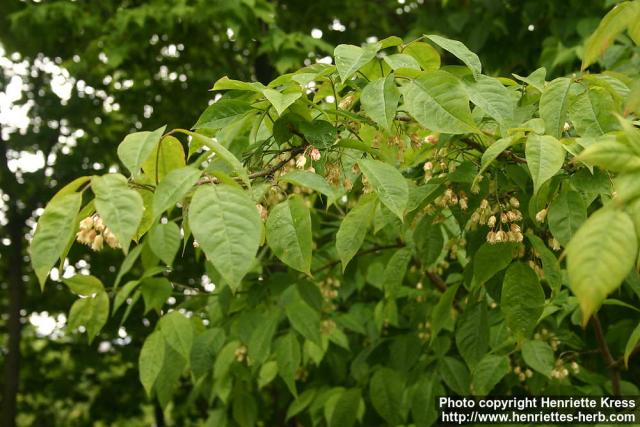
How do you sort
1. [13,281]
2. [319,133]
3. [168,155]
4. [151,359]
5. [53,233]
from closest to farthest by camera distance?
[53,233]
[168,155]
[319,133]
[151,359]
[13,281]

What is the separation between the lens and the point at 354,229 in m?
1.50

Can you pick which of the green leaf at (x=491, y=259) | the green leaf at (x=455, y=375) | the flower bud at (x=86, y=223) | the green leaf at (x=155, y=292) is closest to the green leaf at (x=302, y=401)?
the green leaf at (x=455, y=375)

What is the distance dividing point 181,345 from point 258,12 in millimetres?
2258

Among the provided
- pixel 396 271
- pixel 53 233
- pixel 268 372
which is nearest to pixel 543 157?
pixel 53 233

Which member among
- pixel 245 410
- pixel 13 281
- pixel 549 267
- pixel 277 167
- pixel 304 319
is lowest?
pixel 245 410

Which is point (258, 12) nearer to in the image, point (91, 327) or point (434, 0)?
point (434, 0)

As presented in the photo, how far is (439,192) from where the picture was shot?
5.31 feet

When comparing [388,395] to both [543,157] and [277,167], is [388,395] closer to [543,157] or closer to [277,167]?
[277,167]

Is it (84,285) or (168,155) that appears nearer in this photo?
(168,155)

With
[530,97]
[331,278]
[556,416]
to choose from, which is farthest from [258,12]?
[556,416]

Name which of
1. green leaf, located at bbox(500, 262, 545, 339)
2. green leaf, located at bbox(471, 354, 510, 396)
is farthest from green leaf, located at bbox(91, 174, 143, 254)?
green leaf, located at bbox(471, 354, 510, 396)

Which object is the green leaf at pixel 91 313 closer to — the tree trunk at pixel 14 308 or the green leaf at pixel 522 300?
the green leaf at pixel 522 300

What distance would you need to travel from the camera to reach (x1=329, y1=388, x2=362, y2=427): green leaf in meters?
2.62

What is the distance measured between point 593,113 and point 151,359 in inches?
58.6
